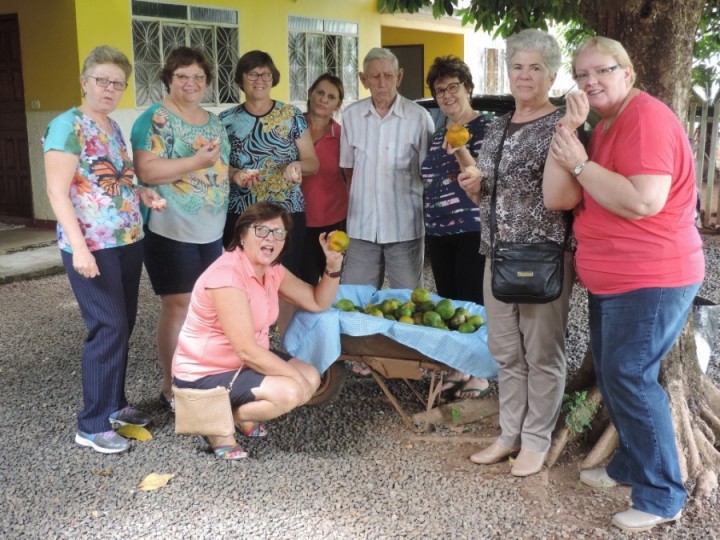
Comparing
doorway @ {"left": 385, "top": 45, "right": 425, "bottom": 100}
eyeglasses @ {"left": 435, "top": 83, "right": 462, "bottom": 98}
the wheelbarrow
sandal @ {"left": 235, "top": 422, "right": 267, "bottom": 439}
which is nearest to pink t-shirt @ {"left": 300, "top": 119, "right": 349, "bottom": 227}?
eyeglasses @ {"left": 435, "top": 83, "right": 462, "bottom": 98}

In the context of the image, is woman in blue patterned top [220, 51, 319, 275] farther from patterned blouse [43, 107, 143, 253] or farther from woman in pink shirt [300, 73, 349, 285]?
patterned blouse [43, 107, 143, 253]

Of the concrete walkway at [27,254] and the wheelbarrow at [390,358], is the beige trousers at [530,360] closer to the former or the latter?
the wheelbarrow at [390,358]

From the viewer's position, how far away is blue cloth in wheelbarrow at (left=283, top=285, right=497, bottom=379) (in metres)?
3.92

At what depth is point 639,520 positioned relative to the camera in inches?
125

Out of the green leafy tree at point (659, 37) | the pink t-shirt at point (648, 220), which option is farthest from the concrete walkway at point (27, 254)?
the pink t-shirt at point (648, 220)

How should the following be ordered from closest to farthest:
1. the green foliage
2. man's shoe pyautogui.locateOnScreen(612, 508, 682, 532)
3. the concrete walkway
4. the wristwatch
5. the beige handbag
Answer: the wristwatch
man's shoe pyautogui.locateOnScreen(612, 508, 682, 532)
the beige handbag
the green foliage
the concrete walkway

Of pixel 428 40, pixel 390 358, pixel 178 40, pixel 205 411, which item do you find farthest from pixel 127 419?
pixel 428 40

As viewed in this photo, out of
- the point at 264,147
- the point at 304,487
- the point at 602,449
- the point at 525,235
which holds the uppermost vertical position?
the point at 264,147

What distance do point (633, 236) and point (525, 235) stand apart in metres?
0.56

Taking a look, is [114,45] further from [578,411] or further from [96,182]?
[578,411]

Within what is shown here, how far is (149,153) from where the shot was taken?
4109 millimetres

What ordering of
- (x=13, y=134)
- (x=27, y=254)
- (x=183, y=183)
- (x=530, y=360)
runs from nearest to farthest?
(x=530, y=360) < (x=183, y=183) < (x=27, y=254) < (x=13, y=134)

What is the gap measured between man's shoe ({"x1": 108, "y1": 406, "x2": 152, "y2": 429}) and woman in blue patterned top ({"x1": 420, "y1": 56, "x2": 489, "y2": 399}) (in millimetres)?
1805

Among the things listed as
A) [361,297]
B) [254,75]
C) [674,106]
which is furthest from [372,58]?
[674,106]
